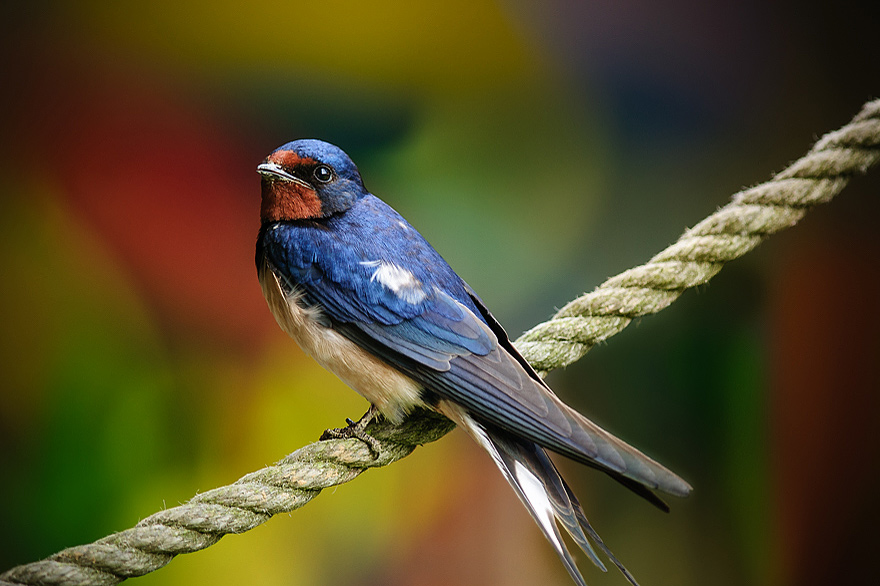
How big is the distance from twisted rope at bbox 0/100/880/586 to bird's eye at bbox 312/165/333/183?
0.33 m

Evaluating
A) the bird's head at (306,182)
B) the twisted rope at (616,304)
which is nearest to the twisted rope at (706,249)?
the twisted rope at (616,304)

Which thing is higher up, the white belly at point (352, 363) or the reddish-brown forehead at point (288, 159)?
the reddish-brown forehead at point (288, 159)

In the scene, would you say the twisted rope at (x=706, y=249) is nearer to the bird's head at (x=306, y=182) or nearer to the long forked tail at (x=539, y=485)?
the long forked tail at (x=539, y=485)

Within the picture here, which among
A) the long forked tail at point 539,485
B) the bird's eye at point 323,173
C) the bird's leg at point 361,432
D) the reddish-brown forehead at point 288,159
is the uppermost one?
the reddish-brown forehead at point 288,159

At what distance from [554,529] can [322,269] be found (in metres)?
0.42

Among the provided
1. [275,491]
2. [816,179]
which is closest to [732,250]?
[816,179]

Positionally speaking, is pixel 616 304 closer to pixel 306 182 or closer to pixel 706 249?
pixel 706 249

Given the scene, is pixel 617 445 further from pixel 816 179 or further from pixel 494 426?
pixel 816 179

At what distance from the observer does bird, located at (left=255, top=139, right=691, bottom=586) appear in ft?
2.82

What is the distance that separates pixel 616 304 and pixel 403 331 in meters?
0.28

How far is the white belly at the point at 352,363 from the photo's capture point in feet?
3.09

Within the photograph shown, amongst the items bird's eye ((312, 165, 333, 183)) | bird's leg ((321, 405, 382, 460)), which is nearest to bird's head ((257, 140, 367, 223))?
bird's eye ((312, 165, 333, 183))

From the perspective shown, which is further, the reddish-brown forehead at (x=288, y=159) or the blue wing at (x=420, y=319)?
the reddish-brown forehead at (x=288, y=159)

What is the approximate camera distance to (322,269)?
0.95m
